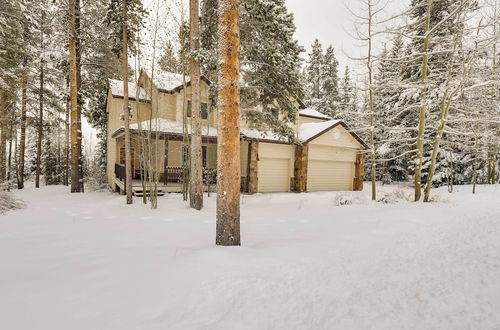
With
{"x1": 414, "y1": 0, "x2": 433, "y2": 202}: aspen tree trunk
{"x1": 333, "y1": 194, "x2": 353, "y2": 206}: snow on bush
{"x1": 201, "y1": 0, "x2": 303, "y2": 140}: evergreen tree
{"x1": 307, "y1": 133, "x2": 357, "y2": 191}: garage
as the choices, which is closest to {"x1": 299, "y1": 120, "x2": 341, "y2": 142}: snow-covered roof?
{"x1": 307, "y1": 133, "x2": 357, "y2": 191}: garage

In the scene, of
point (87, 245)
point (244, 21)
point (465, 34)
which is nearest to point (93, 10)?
point (244, 21)

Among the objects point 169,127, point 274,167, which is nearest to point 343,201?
point 274,167

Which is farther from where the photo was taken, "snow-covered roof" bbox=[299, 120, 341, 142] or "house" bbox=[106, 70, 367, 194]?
"snow-covered roof" bbox=[299, 120, 341, 142]

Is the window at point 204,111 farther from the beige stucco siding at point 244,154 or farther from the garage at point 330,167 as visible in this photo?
the garage at point 330,167

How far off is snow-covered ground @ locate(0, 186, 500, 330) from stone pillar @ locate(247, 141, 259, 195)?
962 centimetres

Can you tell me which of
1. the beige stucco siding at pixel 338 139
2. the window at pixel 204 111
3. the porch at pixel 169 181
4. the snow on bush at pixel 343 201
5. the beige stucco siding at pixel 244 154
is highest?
the window at pixel 204 111

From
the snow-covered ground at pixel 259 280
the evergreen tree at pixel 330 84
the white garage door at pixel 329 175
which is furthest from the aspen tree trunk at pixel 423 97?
the evergreen tree at pixel 330 84

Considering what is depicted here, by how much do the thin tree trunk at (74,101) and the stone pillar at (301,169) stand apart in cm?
1274

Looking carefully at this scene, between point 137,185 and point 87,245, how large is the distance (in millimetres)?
9213

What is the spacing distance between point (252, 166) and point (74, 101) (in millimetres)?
10084

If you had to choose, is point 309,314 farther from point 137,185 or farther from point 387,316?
point 137,185

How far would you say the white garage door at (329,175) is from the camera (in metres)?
18.0

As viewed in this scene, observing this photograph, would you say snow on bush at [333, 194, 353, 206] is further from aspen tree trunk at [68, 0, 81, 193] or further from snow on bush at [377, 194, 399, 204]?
aspen tree trunk at [68, 0, 81, 193]

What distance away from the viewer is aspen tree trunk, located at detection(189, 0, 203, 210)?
9.19 metres
